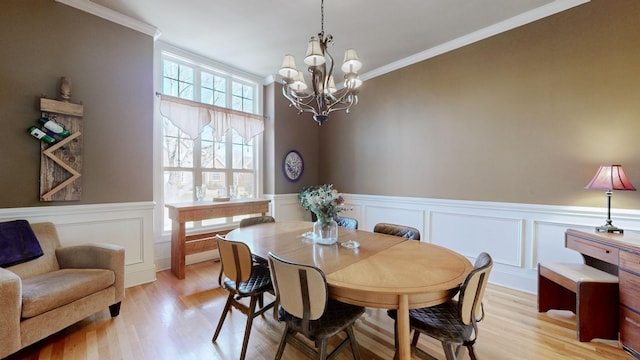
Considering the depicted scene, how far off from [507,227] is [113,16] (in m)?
5.08

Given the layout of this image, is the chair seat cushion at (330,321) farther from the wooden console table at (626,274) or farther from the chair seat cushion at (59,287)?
the wooden console table at (626,274)

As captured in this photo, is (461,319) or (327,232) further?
(327,232)

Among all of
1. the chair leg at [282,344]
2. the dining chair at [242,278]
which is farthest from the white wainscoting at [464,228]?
the chair leg at [282,344]

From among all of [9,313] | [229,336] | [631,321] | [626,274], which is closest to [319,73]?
[229,336]

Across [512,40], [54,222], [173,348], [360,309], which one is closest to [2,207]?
[54,222]

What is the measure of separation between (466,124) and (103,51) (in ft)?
14.3

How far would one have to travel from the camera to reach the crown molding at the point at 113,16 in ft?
8.55

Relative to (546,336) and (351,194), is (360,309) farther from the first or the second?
(351,194)

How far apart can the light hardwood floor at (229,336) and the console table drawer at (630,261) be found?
0.62 meters

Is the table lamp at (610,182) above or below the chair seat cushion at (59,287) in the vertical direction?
above

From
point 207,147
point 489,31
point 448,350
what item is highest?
point 489,31

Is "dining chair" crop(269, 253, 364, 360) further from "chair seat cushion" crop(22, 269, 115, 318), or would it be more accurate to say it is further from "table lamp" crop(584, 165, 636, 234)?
"table lamp" crop(584, 165, 636, 234)

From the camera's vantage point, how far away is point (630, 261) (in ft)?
6.02

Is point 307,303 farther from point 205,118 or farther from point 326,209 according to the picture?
point 205,118
